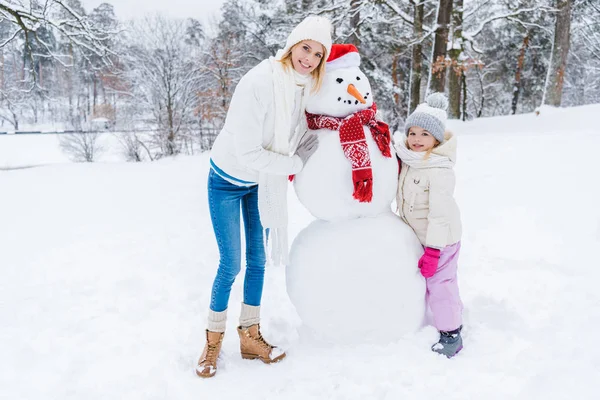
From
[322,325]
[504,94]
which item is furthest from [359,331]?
[504,94]

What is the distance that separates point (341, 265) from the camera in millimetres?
2336

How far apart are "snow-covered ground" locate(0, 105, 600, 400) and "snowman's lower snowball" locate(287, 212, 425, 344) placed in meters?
0.16

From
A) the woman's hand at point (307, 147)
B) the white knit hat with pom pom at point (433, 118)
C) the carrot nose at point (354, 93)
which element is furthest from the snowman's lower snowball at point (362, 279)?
the carrot nose at point (354, 93)

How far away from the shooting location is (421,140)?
7.87 ft

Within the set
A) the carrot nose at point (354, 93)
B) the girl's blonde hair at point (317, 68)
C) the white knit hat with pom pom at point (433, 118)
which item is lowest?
the white knit hat with pom pom at point (433, 118)

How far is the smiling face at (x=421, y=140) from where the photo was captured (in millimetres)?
2395

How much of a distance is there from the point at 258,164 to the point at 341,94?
2.02 feet

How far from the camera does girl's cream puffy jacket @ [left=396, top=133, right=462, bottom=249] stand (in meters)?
2.32

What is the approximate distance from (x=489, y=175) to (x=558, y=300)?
2853 mm

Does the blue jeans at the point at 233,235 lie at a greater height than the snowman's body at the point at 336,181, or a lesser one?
lesser

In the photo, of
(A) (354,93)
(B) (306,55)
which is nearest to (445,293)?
(A) (354,93)

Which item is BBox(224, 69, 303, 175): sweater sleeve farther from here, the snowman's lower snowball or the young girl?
the young girl

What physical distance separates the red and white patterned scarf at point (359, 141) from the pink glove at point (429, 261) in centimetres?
48

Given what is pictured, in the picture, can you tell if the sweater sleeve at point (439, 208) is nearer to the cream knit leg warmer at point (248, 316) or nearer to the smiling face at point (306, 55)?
the smiling face at point (306, 55)
